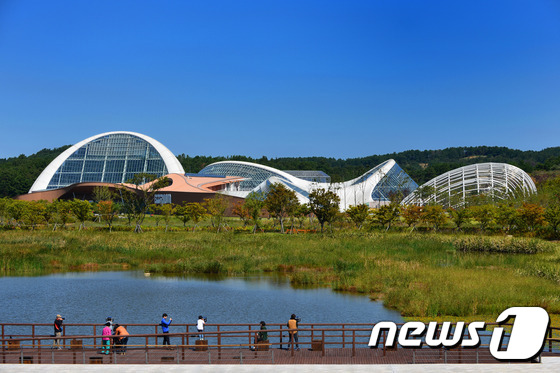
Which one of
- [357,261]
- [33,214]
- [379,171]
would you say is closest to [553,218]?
[357,261]

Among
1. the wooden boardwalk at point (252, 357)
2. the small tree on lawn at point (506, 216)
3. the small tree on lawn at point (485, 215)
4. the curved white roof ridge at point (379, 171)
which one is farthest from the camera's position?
the curved white roof ridge at point (379, 171)

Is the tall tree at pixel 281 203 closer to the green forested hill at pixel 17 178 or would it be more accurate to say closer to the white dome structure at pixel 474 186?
the white dome structure at pixel 474 186

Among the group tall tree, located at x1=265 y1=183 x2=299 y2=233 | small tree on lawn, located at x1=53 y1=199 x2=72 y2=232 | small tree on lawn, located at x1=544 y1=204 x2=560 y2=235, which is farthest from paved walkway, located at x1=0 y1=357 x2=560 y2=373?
small tree on lawn, located at x1=53 y1=199 x2=72 y2=232

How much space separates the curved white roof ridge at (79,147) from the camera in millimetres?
100188

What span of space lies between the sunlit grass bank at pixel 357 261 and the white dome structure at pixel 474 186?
32072 millimetres

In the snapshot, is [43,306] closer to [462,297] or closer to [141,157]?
[462,297]

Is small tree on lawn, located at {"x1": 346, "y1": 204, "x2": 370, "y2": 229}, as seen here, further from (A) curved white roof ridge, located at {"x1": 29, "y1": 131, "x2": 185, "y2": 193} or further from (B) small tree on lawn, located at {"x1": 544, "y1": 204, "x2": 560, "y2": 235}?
(A) curved white roof ridge, located at {"x1": 29, "y1": 131, "x2": 185, "y2": 193}

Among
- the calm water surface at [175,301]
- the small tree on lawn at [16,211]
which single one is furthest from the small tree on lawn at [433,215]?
the small tree on lawn at [16,211]

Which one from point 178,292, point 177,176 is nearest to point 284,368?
point 178,292

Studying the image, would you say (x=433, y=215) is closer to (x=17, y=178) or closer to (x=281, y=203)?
(x=281, y=203)

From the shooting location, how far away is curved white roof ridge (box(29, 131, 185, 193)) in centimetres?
10019

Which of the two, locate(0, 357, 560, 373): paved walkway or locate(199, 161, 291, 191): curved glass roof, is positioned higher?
locate(199, 161, 291, 191): curved glass roof

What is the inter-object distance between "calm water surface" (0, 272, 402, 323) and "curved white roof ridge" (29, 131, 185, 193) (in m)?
67.8

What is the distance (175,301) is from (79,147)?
8711cm
